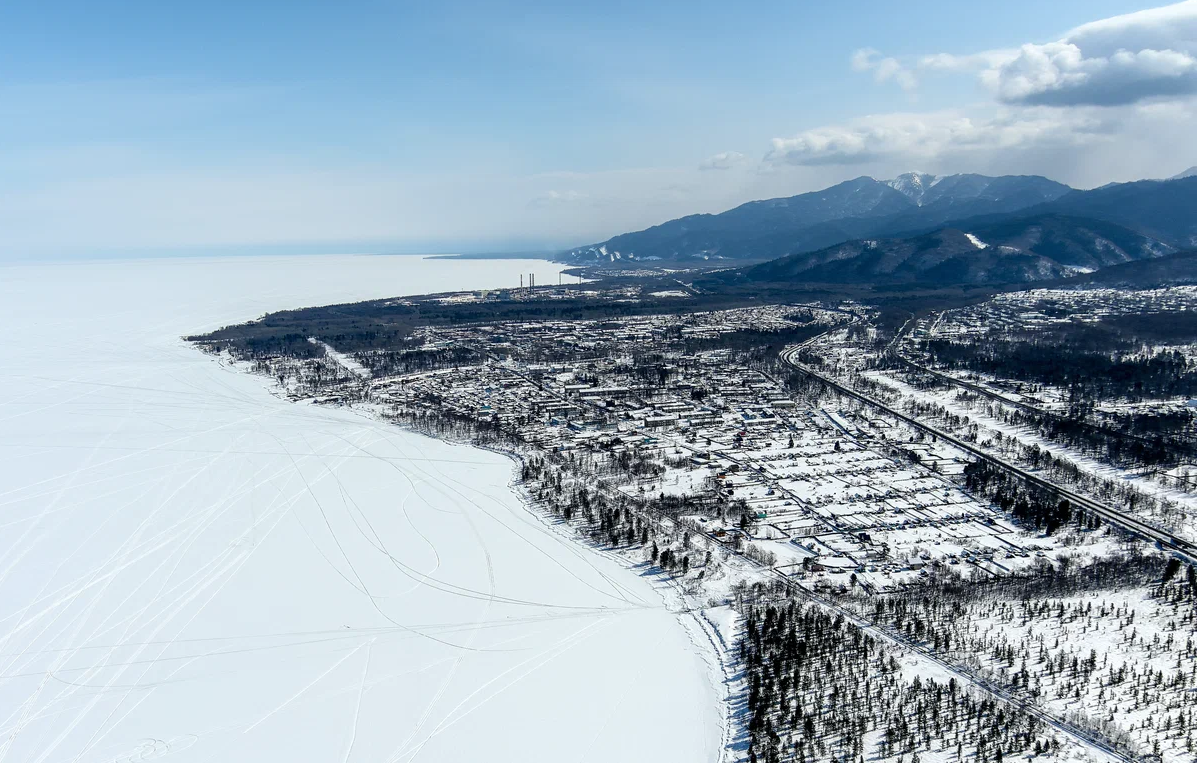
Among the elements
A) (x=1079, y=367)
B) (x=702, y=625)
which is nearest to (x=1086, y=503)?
(x=702, y=625)

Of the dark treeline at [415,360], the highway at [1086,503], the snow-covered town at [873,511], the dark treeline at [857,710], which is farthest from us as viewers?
the dark treeline at [415,360]

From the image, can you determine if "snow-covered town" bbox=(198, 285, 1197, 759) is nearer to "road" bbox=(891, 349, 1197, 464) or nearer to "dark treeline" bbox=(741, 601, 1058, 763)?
"dark treeline" bbox=(741, 601, 1058, 763)

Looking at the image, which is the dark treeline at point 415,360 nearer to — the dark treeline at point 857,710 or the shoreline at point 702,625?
the shoreline at point 702,625

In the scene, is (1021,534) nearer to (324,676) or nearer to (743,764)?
(743,764)

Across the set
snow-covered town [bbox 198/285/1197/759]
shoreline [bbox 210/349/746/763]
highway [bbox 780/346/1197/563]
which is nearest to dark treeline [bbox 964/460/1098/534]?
snow-covered town [bbox 198/285/1197/759]

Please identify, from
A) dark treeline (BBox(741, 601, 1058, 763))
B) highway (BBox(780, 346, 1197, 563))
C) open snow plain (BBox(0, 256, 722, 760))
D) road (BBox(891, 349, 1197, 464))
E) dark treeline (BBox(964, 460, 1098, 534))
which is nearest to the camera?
dark treeline (BBox(741, 601, 1058, 763))

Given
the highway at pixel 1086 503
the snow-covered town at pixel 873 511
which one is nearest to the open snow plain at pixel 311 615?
the snow-covered town at pixel 873 511

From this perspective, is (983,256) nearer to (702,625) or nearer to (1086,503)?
(1086,503)

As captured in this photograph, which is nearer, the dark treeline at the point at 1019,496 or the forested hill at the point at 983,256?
the dark treeline at the point at 1019,496
